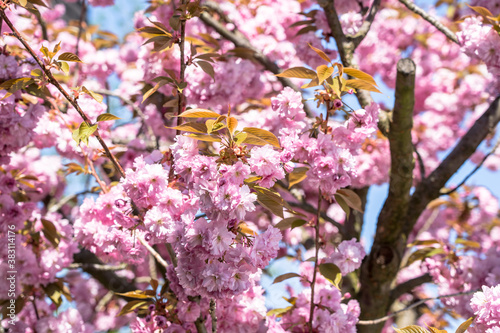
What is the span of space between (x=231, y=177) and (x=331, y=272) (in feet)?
1.97

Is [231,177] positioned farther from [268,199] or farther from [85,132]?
[85,132]

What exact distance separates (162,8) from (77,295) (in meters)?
2.38

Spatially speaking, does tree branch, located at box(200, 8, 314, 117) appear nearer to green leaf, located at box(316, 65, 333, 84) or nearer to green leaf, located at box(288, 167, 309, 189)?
green leaf, located at box(288, 167, 309, 189)

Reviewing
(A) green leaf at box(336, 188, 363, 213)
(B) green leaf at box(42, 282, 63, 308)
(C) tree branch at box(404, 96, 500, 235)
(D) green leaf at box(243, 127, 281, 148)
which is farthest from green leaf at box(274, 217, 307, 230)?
(B) green leaf at box(42, 282, 63, 308)

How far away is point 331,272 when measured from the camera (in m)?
1.50

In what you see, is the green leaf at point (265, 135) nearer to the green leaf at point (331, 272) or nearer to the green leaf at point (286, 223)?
the green leaf at point (286, 223)

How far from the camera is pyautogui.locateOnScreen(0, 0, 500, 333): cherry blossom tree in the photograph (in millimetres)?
1177

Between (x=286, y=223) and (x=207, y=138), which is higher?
(x=207, y=138)

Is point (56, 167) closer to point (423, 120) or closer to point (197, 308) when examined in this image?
point (197, 308)

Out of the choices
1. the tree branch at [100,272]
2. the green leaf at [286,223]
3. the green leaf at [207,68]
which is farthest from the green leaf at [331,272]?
the tree branch at [100,272]

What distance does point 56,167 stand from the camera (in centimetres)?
369

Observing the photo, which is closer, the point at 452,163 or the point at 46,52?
the point at 46,52

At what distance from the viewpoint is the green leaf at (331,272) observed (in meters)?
1.45

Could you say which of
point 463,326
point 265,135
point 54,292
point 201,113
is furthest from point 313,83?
point 54,292
